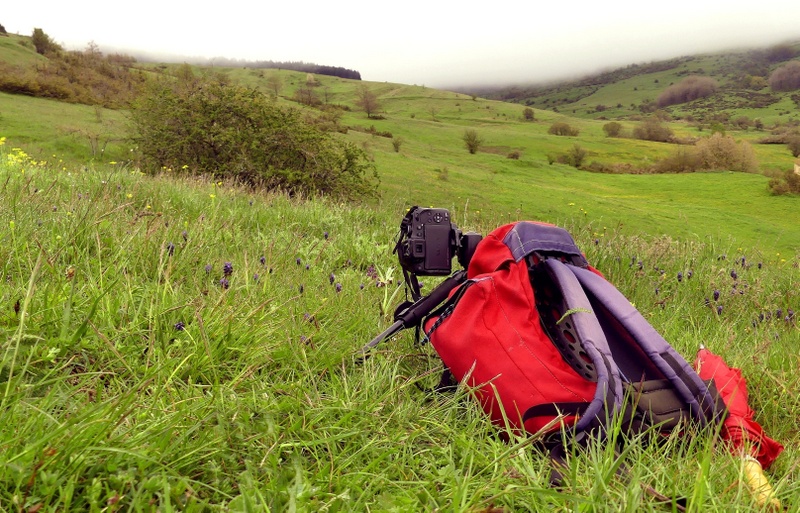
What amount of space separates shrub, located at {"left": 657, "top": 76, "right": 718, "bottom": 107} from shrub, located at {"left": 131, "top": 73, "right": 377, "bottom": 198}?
20550cm

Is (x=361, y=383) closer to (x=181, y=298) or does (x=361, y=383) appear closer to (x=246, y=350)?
(x=246, y=350)

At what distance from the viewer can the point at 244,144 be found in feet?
48.4

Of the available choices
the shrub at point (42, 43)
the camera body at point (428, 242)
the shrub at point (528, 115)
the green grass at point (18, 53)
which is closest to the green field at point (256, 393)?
the camera body at point (428, 242)

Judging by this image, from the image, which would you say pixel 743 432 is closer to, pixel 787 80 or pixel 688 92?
pixel 688 92

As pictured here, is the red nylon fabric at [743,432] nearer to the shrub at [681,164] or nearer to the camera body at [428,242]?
the camera body at [428,242]

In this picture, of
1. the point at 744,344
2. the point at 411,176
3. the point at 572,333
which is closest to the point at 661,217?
the point at 411,176

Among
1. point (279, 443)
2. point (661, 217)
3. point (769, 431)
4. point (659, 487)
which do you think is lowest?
point (661, 217)

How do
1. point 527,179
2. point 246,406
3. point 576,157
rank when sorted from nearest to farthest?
point 246,406, point 527,179, point 576,157

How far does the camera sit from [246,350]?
2258 millimetres

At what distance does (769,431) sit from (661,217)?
30400 millimetres

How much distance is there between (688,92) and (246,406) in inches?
8737

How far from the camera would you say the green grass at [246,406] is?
1366mm

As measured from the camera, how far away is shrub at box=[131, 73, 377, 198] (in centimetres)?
1461

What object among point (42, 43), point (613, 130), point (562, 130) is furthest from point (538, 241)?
point (613, 130)
